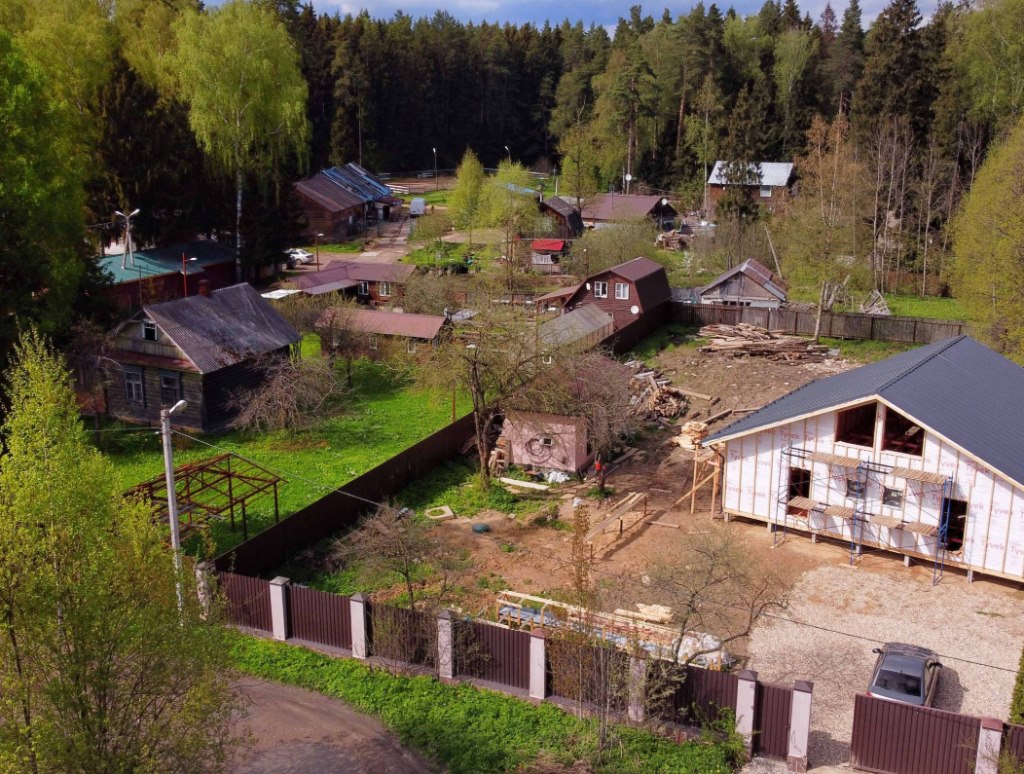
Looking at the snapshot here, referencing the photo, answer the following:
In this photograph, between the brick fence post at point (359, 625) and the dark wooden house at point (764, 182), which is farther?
the dark wooden house at point (764, 182)

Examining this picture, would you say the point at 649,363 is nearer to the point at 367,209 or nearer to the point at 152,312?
the point at 152,312

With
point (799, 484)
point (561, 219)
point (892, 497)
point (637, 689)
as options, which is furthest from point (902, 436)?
point (561, 219)

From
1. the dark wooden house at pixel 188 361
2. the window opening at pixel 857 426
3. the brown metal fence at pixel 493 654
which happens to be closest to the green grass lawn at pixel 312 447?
the dark wooden house at pixel 188 361

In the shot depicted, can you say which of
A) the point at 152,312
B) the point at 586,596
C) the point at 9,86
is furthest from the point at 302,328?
the point at 586,596

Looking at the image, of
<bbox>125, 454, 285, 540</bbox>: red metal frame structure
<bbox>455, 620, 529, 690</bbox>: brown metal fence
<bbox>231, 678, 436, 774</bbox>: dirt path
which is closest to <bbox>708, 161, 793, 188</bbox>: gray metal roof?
<bbox>125, 454, 285, 540</bbox>: red metal frame structure

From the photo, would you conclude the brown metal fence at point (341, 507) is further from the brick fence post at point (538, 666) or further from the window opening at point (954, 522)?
the window opening at point (954, 522)
